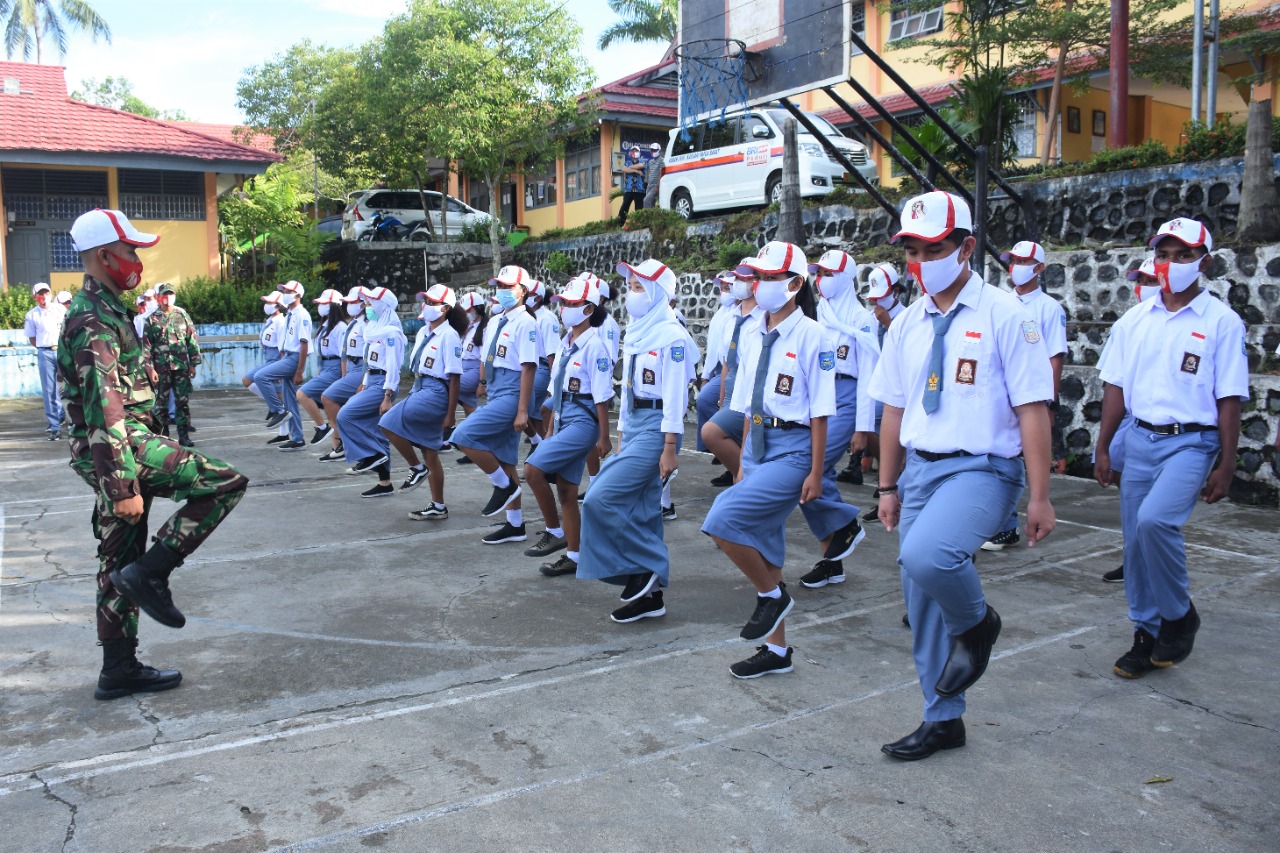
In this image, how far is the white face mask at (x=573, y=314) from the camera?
6.87m

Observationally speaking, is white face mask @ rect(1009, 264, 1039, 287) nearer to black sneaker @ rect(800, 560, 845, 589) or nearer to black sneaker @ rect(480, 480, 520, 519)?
black sneaker @ rect(800, 560, 845, 589)

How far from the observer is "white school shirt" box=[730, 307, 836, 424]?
16.6 feet

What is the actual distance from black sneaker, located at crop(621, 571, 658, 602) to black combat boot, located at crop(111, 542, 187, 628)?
2343 mm

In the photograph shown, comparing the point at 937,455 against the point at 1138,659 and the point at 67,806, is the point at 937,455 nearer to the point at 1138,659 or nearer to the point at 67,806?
the point at 1138,659

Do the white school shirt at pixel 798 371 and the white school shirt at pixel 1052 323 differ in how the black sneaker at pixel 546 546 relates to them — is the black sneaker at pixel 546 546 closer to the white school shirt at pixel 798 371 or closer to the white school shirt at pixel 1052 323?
the white school shirt at pixel 798 371

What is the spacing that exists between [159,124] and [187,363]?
13572mm

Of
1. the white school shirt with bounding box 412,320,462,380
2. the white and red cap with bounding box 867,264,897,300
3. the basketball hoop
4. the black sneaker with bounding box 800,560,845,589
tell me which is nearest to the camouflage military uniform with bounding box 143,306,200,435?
the white school shirt with bounding box 412,320,462,380

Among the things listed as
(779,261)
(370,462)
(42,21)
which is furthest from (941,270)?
(42,21)

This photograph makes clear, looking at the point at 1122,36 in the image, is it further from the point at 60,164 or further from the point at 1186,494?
the point at 60,164

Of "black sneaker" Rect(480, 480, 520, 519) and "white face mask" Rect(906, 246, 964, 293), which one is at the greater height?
"white face mask" Rect(906, 246, 964, 293)

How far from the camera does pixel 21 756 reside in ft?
13.8

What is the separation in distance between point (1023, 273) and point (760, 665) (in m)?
4.55

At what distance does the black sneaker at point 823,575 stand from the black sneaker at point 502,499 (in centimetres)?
251

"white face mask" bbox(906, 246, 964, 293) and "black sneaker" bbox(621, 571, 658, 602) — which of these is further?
"black sneaker" bbox(621, 571, 658, 602)
